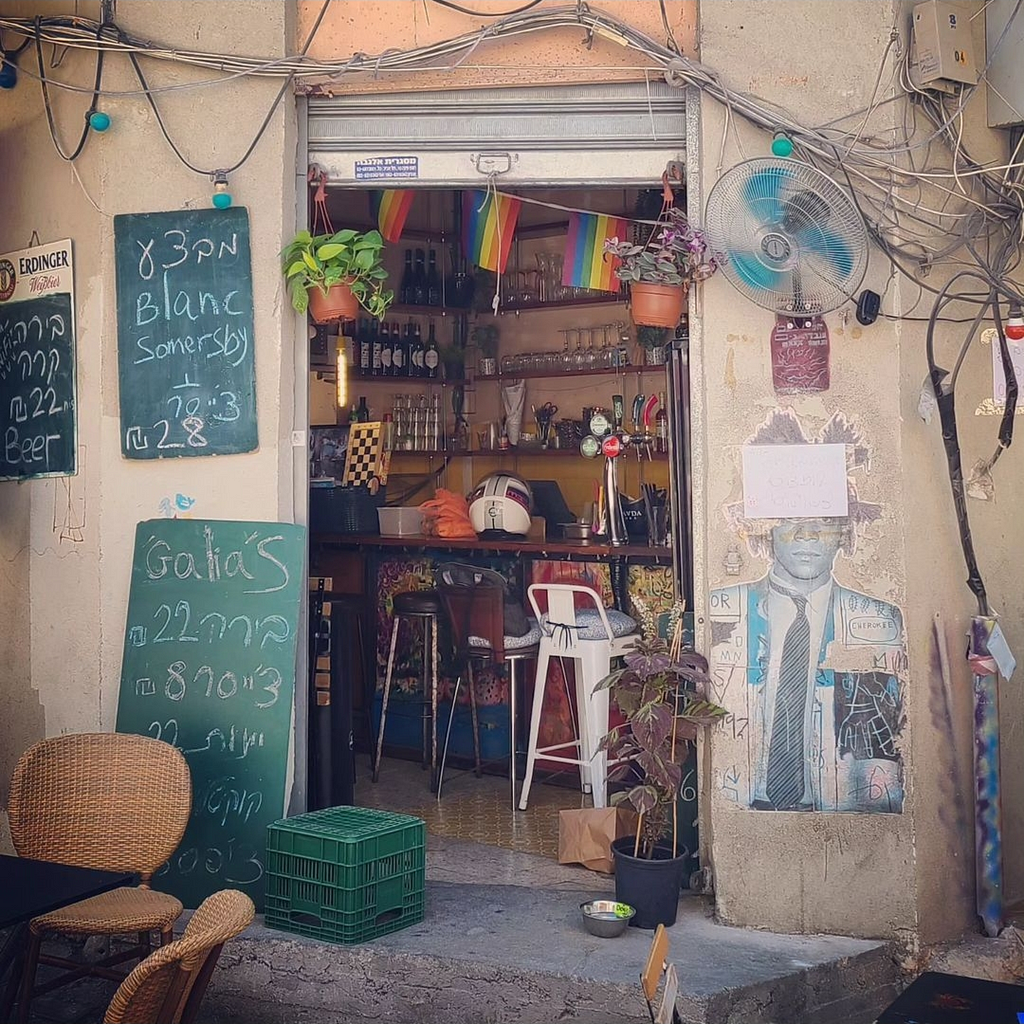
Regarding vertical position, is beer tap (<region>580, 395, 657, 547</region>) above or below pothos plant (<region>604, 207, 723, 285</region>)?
below

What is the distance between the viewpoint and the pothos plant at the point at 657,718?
425 centimetres

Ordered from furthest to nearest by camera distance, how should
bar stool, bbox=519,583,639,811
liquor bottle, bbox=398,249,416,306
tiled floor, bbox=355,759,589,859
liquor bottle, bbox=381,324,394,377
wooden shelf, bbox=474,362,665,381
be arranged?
liquor bottle, bbox=398,249,416,306
liquor bottle, bbox=381,324,394,377
wooden shelf, bbox=474,362,665,381
bar stool, bbox=519,583,639,811
tiled floor, bbox=355,759,589,859

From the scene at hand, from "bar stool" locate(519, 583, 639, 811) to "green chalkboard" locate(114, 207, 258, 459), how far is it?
5.90ft

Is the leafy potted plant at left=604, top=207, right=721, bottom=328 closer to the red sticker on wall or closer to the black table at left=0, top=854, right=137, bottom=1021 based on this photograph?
the red sticker on wall

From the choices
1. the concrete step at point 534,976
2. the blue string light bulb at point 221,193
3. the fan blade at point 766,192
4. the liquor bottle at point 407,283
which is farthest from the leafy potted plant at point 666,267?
the liquor bottle at point 407,283

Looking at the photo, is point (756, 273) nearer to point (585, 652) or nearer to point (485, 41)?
point (485, 41)

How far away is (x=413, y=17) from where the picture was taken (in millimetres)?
4719

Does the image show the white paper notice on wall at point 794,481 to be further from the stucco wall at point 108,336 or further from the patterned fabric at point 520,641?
the patterned fabric at point 520,641

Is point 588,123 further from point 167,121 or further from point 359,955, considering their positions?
point 359,955

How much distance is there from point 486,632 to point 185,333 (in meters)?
2.19

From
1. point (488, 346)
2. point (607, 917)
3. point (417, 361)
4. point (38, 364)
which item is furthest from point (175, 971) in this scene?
point (488, 346)

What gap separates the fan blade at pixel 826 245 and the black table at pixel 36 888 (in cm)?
292

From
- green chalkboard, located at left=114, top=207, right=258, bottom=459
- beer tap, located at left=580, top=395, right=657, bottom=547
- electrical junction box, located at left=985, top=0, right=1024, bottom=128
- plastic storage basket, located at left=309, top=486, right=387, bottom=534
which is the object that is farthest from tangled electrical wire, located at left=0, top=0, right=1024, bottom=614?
plastic storage basket, located at left=309, top=486, right=387, bottom=534

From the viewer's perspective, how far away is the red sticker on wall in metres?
4.37
